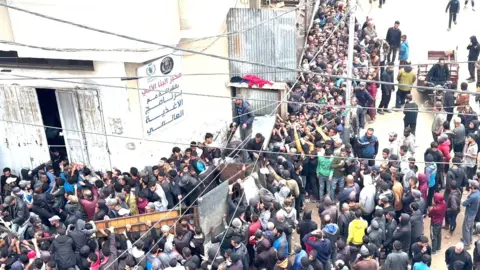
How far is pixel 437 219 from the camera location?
376 inches

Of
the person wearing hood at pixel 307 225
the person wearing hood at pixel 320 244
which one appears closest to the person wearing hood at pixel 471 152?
the person wearing hood at pixel 307 225

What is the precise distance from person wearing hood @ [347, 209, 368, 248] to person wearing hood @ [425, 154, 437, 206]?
77.3 inches

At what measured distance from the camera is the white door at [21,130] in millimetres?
11758

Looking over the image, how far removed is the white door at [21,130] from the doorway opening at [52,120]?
30 cm

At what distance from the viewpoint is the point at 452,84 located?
47.4ft

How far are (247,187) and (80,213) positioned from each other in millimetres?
2759

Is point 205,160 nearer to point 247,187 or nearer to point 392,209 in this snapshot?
point 247,187

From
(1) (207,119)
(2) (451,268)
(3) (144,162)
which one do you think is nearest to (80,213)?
(3) (144,162)

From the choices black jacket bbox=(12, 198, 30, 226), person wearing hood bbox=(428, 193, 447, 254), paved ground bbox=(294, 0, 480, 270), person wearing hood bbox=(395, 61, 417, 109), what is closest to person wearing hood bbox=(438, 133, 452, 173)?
person wearing hood bbox=(428, 193, 447, 254)

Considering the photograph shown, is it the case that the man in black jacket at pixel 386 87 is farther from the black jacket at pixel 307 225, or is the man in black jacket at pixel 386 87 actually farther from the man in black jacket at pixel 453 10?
the man in black jacket at pixel 453 10

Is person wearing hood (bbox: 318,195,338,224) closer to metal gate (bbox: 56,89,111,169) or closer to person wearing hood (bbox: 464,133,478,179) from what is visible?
person wearing hood (bbox: 464,133,478,179)

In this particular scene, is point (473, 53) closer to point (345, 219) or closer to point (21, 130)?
point (345, 219)

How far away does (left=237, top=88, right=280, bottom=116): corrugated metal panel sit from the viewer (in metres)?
13.4

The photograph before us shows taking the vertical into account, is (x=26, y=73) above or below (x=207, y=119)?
above
